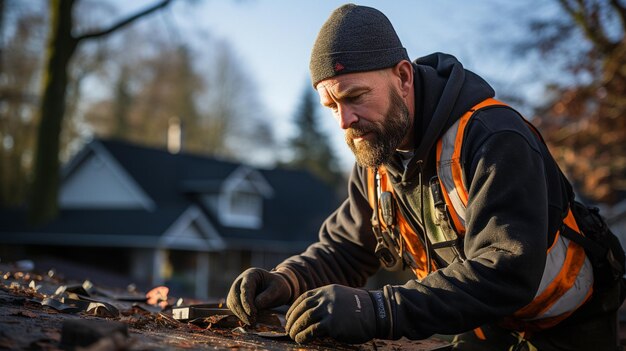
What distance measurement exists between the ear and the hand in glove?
1.03 metres

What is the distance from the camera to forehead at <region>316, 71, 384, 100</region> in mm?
3031

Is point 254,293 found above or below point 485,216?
below

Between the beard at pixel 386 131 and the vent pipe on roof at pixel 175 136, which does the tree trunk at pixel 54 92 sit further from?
the beard at pixel 386 131

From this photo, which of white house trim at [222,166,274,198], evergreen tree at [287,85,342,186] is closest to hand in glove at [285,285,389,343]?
white house trim at [222,166,274,198]

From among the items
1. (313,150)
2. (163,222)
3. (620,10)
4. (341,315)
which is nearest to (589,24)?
(620,10)

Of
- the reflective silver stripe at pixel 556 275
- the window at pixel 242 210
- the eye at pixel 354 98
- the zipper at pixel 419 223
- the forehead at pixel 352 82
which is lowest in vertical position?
the reflective silver stripe at pixel 556 275

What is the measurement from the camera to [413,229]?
10.8ft

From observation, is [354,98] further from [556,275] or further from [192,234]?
[192,234]

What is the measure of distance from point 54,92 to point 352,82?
852 inches

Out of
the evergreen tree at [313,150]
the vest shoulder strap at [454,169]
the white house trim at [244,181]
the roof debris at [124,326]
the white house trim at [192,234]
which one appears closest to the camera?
the roof debris at [124,326]

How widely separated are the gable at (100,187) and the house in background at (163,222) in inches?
1.7

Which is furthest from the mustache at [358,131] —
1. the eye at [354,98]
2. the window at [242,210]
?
the window at [242,210]

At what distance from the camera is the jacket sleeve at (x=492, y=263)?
8.38ft

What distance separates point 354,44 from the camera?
120 inches
